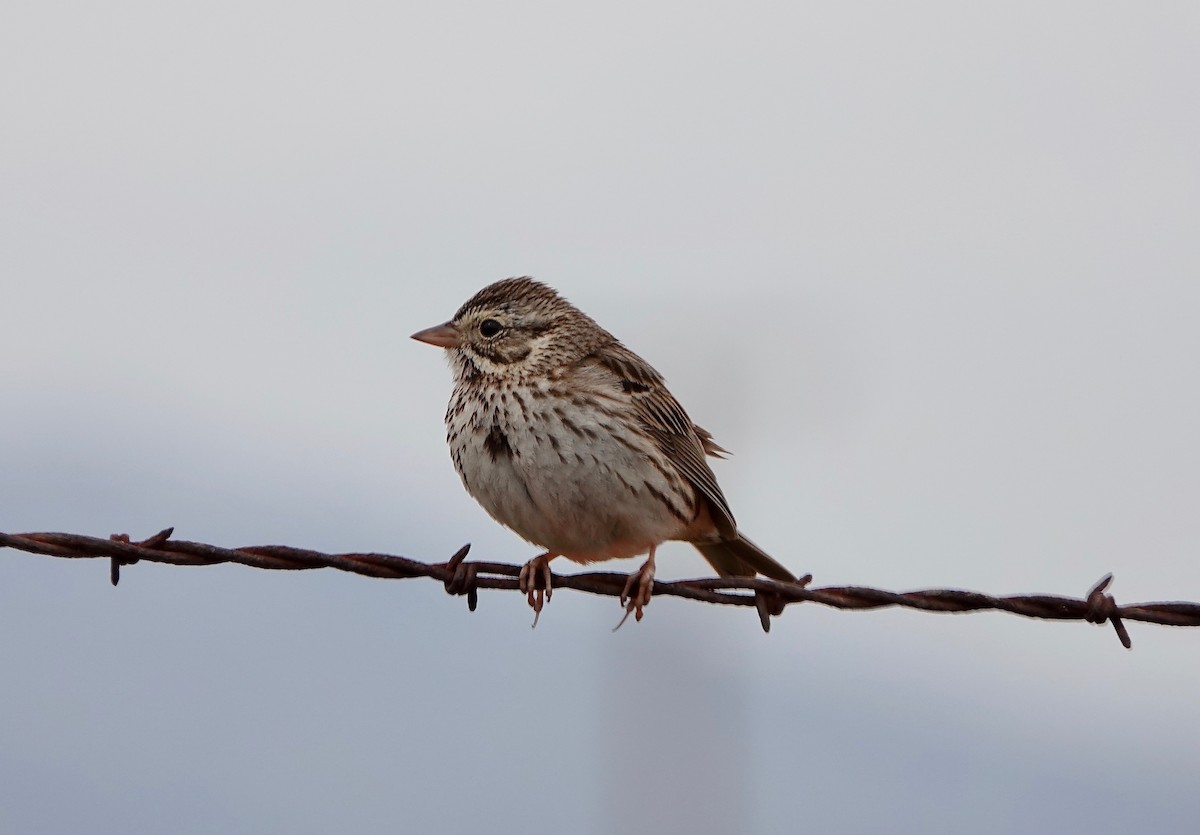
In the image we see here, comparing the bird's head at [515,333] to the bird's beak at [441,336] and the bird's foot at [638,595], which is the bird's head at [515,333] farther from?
the bird's foot at [638,595]

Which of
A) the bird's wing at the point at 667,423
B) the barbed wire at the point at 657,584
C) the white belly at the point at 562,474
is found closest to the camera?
the barbed wire at the point at 657,584

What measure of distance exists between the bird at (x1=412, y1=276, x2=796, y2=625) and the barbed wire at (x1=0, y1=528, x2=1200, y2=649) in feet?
1.78

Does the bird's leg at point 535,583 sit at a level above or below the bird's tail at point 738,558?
below

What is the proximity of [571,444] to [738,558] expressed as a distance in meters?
1.39

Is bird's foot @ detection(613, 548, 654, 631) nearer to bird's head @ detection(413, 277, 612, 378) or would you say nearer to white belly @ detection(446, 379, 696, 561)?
white belly @ detection(446, 379, 696, 561)

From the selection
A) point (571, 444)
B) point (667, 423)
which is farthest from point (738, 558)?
point (571, 444)

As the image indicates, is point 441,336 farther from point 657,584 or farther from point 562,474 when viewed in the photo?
point 657,584

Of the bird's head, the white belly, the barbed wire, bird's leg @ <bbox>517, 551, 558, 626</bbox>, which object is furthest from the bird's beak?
the barbed wire

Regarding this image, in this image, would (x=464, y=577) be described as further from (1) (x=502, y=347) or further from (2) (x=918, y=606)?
(1) (x=502, y=347)

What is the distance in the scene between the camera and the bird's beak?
7.63 m

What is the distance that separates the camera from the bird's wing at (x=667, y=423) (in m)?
7.28

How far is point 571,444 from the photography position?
6.74 m

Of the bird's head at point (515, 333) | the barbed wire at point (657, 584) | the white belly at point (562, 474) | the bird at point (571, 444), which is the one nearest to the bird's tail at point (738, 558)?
the bird at point (571, 444)

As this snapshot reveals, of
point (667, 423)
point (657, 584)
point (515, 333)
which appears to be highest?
point (515, 333)
